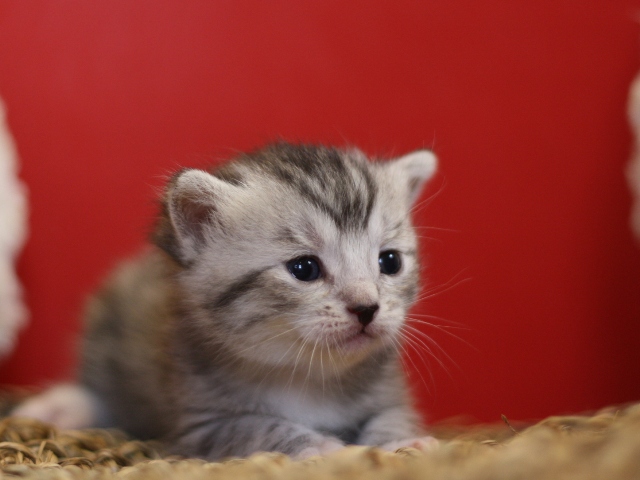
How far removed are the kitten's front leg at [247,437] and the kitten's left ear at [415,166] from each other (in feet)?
2.29

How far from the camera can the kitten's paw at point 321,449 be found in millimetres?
1317

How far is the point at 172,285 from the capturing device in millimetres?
1611

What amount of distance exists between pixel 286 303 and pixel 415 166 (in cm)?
61

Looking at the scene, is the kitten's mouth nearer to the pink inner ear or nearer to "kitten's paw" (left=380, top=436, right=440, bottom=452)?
"kitten's paw" (left=380, top=436, right=440, bottom=452)

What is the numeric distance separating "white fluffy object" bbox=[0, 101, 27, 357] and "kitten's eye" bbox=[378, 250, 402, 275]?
1141mm

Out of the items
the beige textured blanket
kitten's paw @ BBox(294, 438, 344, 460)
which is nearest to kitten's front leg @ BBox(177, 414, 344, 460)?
kitten's paw @ BBox(294, 438, 344, 460)

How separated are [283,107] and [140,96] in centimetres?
50

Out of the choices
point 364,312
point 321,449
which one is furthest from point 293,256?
point 321,449

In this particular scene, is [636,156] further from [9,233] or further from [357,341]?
[9,233]

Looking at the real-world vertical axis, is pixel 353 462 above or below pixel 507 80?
below

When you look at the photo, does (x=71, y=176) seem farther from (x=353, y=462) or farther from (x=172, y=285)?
(x=353, y=462)

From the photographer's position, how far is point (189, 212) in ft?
4.99

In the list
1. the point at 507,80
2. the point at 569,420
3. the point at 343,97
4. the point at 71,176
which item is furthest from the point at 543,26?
the point at 71,176

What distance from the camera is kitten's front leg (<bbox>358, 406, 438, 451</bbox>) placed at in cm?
151
